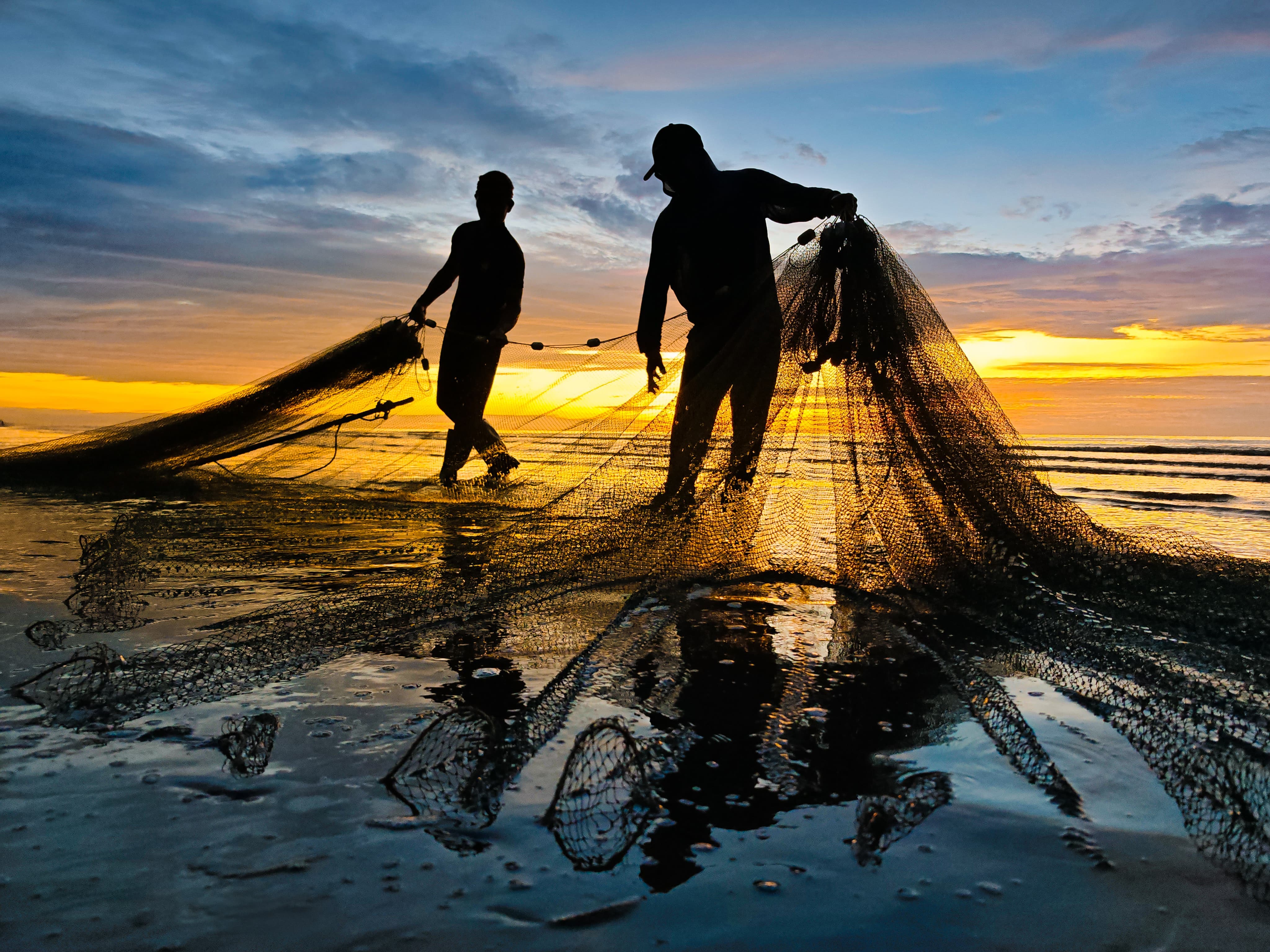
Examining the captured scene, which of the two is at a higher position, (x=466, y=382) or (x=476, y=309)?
(x=476, y=309)

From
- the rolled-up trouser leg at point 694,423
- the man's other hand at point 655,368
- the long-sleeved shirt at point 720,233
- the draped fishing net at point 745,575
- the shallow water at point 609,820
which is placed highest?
the long-sleeved shirt at point 720,233

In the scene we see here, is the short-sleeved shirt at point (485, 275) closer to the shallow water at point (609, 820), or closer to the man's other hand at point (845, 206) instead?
the man's other hand at point (845, 206)

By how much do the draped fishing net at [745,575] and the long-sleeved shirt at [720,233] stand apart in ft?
0.97

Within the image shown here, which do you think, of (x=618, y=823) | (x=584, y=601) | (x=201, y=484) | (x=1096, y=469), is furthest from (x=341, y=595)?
(x=1096, y=469)

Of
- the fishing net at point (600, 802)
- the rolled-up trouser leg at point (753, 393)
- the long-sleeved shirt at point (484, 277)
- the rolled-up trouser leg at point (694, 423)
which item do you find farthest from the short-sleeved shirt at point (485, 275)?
the fishing net at point (600, 802)

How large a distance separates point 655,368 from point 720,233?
2.67 feet

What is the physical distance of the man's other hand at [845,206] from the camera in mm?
3992

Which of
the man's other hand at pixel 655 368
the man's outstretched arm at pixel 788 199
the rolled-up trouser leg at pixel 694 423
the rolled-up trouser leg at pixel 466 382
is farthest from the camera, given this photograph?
the rolled-up trouser leg at pixel 466 382

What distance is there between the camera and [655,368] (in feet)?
15.6

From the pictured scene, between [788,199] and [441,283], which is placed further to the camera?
[441,283]

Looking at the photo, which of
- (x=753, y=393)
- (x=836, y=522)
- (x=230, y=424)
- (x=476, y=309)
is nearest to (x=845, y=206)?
(x=753, y=393)

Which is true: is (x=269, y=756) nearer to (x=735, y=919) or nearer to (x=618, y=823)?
(x=618, y=823)

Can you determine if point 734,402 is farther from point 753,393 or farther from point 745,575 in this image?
point 745,575

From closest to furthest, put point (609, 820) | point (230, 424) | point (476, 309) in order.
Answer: point (609, 820)
point (230, 424)
point (476, 309)
